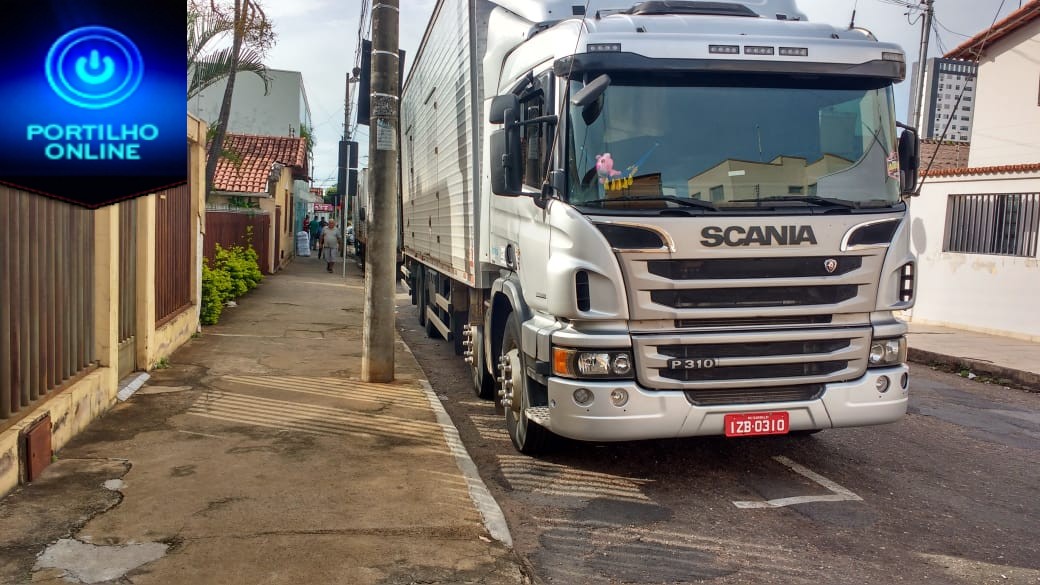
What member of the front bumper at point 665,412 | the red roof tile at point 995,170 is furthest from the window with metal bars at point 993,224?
the front bumper at point 665,412

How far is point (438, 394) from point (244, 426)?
2420mm

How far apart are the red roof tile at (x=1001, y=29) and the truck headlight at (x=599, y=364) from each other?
51.3 ft

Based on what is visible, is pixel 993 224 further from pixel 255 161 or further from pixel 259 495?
pixel 255 161

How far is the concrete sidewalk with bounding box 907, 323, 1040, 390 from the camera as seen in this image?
34.4 feet

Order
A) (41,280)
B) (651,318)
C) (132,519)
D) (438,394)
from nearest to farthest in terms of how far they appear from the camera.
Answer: (132,519) < (651,318) < (41,280) < (438,394)

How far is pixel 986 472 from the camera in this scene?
6.16 metres

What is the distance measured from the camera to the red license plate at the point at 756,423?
520 centimetres

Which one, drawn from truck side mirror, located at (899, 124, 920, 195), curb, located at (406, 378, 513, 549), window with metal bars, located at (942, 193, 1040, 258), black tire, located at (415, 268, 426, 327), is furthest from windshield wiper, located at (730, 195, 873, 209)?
window with metal bars, located at (942, 193, 1040, 258)

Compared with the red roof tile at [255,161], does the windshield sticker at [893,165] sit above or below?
below

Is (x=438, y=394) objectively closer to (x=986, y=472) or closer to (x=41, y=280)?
(x=41, y=280)

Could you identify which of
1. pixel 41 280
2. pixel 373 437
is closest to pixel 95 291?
pixel 41 280

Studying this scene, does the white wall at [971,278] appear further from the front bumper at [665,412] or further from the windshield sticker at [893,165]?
the front bumper at [665,412]

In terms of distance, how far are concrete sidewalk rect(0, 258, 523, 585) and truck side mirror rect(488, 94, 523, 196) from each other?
6.17 feet

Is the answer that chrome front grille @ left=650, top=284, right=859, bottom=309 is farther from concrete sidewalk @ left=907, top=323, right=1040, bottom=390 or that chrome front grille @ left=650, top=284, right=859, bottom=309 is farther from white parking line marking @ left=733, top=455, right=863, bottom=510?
concrete sidewalk @ left=907, top=323, right=1040, bottom=390
